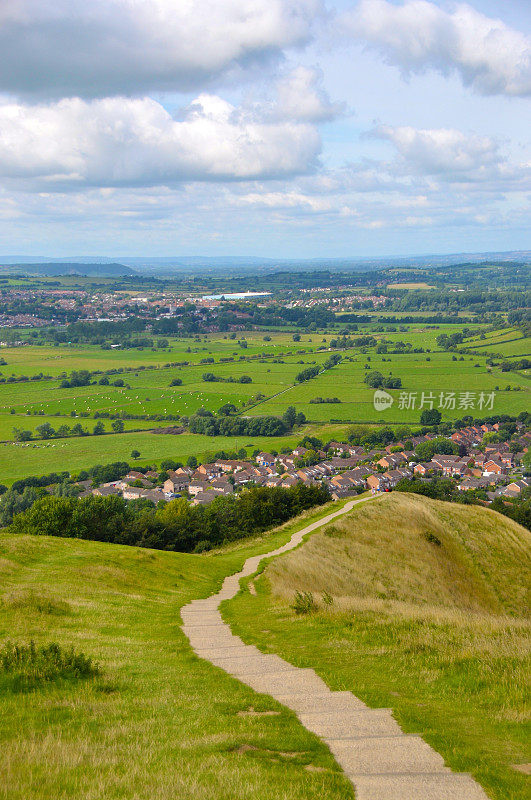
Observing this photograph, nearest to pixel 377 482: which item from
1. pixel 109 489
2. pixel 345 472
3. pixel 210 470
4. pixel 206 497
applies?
pixel 345 472

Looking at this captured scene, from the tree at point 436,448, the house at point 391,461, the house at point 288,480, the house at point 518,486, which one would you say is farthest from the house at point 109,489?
the house at point 518,486

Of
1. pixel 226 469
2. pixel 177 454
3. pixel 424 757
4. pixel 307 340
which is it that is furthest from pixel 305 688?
pixel 307 340

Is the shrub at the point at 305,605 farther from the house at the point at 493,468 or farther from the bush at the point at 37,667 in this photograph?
the house at the point at 493,468

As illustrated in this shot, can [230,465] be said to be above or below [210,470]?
above

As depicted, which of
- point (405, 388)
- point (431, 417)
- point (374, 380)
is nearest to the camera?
point (431, 417)

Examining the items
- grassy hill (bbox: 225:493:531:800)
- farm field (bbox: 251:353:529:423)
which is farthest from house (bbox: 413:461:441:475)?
grassy hill (bbox: 225:493:531:800)

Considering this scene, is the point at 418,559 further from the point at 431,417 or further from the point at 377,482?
the point at 431,417
